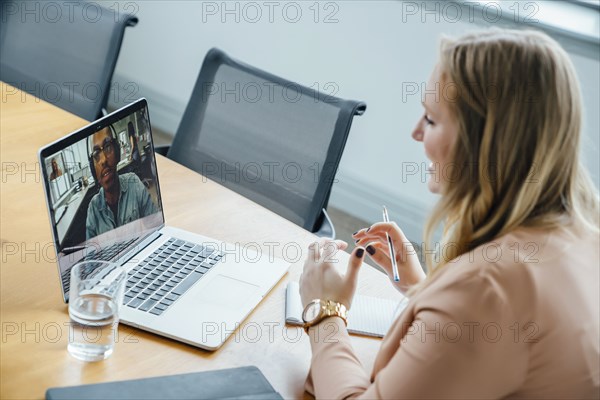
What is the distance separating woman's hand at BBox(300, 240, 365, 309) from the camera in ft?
4.59

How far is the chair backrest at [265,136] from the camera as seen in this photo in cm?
204

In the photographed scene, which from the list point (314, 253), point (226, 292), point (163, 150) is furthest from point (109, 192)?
point (163, 150)

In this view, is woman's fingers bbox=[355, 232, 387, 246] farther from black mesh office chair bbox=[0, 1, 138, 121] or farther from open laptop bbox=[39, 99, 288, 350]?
black mesh office chair bbox=[0, 1, 138, 121]

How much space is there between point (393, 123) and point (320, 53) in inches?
16.8

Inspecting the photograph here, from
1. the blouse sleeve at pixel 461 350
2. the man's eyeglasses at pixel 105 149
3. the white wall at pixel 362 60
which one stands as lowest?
the white wall at pixel 362 60

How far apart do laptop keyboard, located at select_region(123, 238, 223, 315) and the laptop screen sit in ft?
0.18

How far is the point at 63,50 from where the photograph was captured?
253 cm

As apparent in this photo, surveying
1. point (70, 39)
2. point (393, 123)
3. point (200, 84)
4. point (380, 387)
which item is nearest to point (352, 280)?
point (380, 387)

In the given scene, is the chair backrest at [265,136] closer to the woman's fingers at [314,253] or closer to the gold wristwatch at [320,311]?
the woman's fingers at [314,253]

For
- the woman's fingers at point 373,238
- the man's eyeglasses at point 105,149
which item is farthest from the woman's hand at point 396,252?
the man's eyeglasses at point 105,149

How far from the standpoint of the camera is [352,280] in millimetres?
1402

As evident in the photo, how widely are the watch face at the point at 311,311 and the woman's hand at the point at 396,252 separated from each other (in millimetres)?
209

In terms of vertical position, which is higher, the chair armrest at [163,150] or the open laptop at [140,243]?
the open laptop at [140,243]

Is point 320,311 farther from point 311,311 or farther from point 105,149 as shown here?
point 105,149
